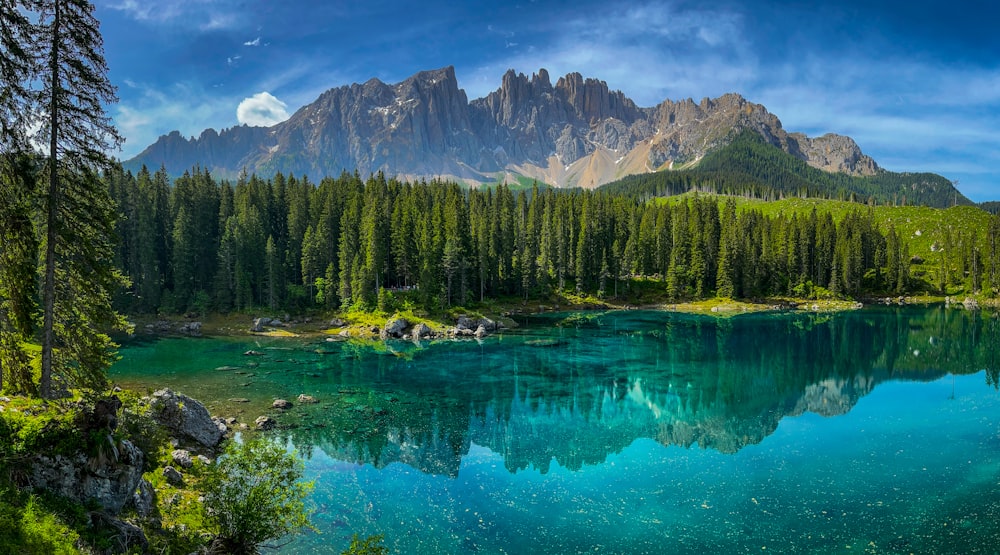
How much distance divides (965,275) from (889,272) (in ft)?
76.4

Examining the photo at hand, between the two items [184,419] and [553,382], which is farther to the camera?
[553,382]

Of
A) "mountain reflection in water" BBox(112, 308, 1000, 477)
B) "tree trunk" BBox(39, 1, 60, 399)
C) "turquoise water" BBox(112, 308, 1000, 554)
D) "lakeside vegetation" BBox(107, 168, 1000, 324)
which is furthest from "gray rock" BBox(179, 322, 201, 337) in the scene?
"tree trunk" BBox(39, 1, 60, 399)

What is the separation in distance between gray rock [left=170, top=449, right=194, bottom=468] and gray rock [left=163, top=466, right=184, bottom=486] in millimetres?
1995

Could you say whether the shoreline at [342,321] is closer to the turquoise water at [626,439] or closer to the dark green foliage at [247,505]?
the turquoise water at [626,439]

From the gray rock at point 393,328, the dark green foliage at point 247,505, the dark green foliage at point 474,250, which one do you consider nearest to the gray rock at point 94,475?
the dark green foliage at point 247,505

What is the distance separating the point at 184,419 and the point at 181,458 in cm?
582

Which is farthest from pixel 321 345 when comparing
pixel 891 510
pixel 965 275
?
pixel 965 275

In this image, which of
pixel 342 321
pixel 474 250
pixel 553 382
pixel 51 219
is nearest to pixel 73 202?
pixel 51 219

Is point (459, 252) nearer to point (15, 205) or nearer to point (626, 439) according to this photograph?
point (626, 439)

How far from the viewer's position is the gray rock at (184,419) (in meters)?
32.6

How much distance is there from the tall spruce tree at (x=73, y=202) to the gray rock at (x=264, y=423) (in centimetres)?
1436

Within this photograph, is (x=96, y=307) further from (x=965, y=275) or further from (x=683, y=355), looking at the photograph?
(x=965, y=275)

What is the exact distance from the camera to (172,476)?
25422mm

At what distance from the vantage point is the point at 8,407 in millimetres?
18312
